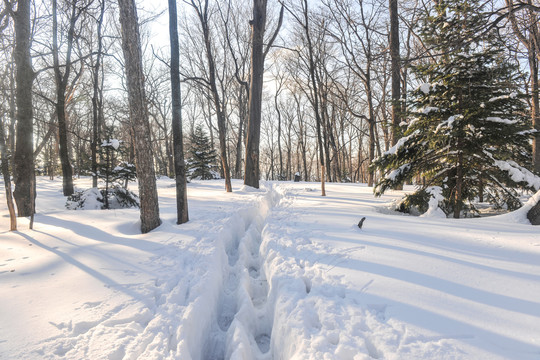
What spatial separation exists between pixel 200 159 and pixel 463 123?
16.8 metres

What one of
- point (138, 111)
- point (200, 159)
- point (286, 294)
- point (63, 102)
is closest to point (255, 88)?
point (138, 111)

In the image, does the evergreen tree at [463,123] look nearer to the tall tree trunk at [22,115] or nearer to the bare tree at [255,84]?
the bare tree at [255,84]

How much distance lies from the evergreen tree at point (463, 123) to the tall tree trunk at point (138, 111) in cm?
505

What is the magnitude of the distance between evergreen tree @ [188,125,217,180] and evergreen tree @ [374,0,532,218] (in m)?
15.2

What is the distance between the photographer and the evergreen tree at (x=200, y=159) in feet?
60.7

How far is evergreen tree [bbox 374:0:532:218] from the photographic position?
4.31m

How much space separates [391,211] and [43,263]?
6.69 meters

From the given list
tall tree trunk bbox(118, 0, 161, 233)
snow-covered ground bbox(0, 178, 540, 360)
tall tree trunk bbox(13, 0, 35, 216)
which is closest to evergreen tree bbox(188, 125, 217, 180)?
tall tree trunk bbox(13, 0, 35, 216)

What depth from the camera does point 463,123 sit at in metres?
4.40

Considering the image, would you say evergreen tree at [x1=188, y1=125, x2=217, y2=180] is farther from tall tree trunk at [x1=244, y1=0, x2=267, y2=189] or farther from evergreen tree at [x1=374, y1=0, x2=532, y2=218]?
evergreen tree at [x1=374, y1=0, x2=532, y2=218]

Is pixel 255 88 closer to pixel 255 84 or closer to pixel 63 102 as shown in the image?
pixel 255 84

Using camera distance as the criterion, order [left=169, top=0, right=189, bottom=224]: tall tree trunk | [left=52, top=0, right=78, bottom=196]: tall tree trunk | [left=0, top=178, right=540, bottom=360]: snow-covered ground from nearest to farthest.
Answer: [left=0, top=178, right=540, bottom=360]: snow-covered ground, [left=169, top=0, right=189, bottom=224]: tall tree trunk, [left=52, top=0, right=78, bottom=196]: tall tree trunk

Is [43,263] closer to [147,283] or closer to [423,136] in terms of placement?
[147,283]

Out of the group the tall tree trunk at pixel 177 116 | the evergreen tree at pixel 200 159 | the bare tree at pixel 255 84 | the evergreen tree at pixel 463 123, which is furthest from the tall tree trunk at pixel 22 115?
the evergreen tree at pixel 200 159
